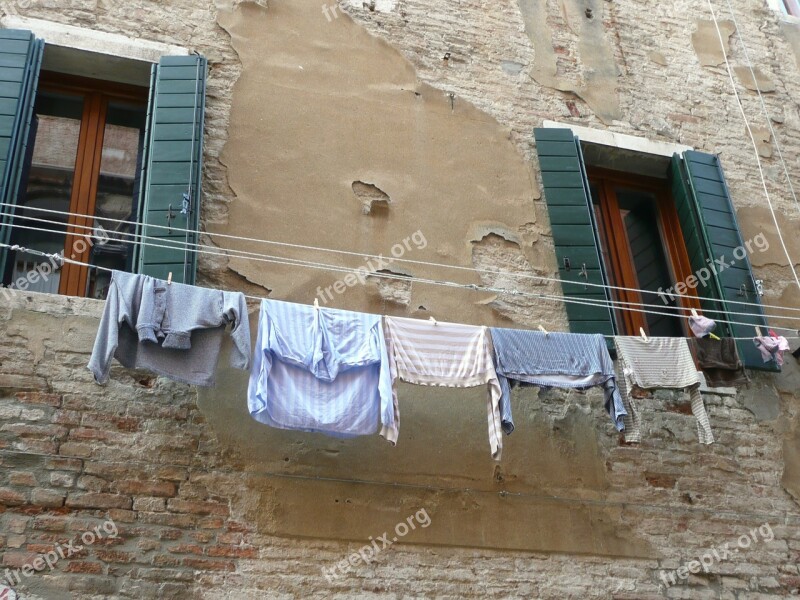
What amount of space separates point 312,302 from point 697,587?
2625 millimetres

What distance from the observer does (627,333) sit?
5.90 metres

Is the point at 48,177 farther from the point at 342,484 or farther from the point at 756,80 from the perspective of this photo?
the point at 756,80

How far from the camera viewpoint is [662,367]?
4.91m

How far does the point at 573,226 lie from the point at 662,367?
1.25 m

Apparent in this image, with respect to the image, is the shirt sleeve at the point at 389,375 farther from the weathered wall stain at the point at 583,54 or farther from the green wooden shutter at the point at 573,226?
the weathered wall stain at the point at 583,54

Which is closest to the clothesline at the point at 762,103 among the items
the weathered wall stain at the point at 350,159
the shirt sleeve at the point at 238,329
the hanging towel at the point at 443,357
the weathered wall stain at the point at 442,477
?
the weathered wall stain at the point at 350,159

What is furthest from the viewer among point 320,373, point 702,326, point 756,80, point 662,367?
point 756,80

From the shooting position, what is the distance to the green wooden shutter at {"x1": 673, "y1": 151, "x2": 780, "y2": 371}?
568 cm

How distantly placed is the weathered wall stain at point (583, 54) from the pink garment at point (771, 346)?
6.78ft

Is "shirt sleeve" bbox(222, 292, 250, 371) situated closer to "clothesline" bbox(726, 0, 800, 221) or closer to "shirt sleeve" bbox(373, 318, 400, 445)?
"shirt sleeve" bbox(373, 318, 400, 445)

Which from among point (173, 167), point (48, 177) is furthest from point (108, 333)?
point (48, 177)

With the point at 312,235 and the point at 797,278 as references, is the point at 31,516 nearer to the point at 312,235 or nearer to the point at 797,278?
the point at 312,235

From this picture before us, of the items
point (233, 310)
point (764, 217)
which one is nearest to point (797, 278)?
point (764, 217)

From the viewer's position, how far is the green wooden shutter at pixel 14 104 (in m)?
4.72
